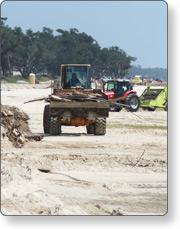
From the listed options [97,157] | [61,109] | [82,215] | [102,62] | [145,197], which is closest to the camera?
[82,215]

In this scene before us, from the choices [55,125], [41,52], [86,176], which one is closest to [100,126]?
[55,125]

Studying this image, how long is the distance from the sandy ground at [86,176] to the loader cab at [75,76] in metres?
1.46

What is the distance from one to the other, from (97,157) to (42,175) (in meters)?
2.57

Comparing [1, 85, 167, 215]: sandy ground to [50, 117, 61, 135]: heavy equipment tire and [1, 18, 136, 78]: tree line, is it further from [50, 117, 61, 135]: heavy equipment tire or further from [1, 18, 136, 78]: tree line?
[1, 18, 136, 78]: tree line

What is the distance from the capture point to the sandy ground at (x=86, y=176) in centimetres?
776

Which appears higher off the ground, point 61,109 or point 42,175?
point 61,109

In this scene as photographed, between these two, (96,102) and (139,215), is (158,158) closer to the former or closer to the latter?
(96,102)

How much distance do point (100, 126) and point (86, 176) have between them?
17.5ft

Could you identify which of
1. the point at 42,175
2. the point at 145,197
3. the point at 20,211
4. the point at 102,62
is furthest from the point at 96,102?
the point at 102,62

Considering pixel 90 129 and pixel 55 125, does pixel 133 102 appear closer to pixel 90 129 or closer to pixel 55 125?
pixel 90 129

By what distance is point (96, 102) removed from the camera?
14.3 metres

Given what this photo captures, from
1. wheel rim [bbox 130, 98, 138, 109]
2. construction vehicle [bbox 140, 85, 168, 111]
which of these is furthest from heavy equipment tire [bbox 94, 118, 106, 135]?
construction vehicle [bbox 140, 85, 168, 111]

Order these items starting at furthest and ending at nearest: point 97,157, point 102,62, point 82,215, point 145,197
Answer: point 102,62
point 97,157
point 145,197
point 82,215

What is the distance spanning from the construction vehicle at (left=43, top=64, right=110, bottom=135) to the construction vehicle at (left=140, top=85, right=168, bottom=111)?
1030 cm
